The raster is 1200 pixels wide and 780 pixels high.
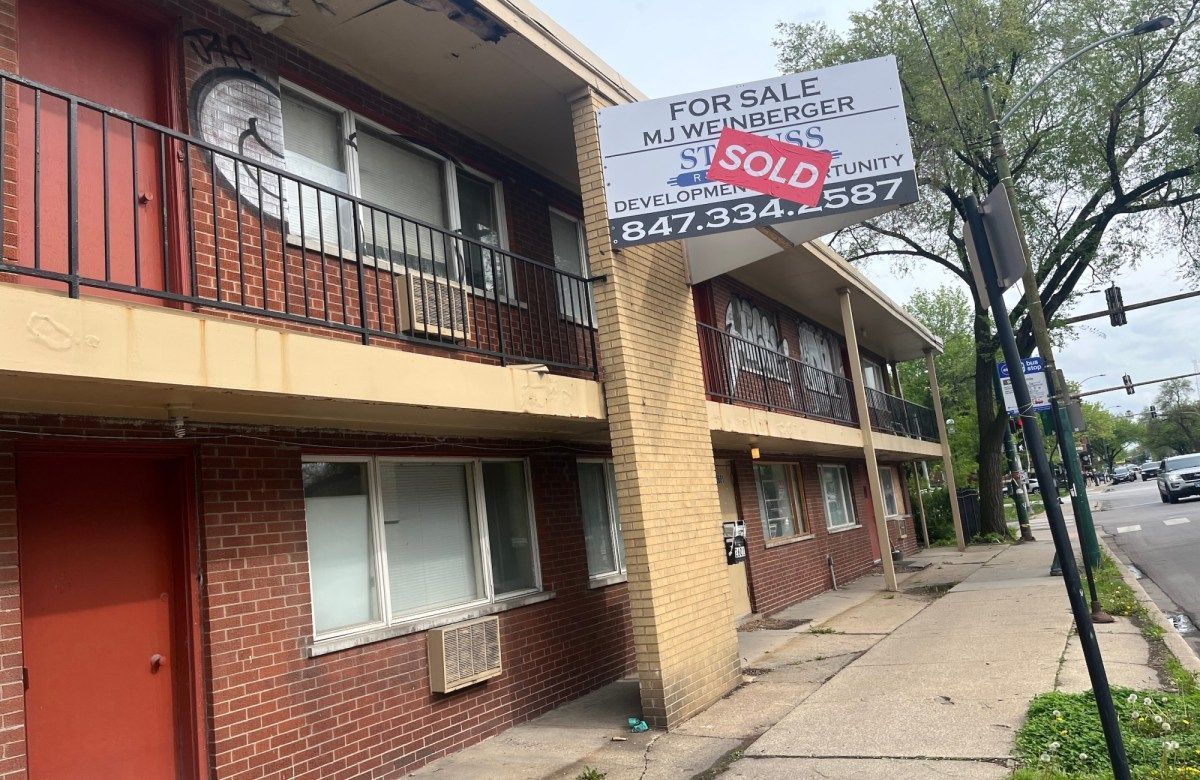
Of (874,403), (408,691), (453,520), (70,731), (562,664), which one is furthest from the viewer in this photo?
(874,403)

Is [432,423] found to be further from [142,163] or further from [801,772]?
[801,772]

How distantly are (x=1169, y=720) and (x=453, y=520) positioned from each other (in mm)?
5308

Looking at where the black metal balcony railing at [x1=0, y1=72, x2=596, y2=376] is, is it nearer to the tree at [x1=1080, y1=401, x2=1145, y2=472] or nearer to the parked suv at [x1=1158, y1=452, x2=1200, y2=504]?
the parked suv at [x1=1158, y1=452, x2=1200, y2=504]

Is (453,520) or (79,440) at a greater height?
(79,440)

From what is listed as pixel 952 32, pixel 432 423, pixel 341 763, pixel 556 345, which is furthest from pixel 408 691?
pixel 952 32

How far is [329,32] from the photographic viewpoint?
6.53 metres

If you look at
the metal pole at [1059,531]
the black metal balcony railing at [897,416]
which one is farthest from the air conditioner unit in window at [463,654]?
the black metal balcony railing at [897,416]

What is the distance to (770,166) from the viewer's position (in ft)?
22.3

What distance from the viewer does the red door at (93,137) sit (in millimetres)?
4852

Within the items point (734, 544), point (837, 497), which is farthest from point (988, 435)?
point (734, 544)

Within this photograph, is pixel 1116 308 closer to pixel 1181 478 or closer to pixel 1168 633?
pixel 1168 633

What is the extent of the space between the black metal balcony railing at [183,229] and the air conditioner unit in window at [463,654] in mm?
2152

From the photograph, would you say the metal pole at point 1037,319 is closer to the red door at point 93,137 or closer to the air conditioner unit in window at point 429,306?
the air conditioner unit in window at point 429,306

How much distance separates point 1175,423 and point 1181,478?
3832 inches
